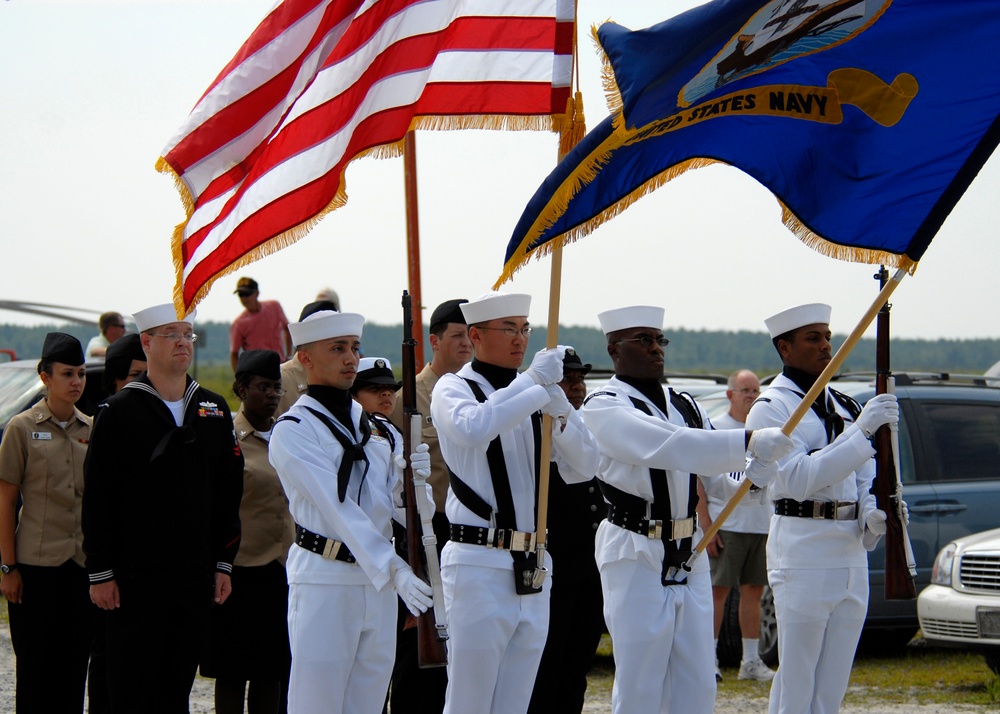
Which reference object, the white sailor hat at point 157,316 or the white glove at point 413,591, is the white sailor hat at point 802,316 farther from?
the white sailor hat at point 157,316

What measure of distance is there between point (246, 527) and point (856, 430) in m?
3.23

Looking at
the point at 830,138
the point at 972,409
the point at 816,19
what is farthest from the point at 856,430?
the point at 972,409

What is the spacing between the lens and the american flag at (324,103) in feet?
20.0

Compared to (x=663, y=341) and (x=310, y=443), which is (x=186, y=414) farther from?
(x=663, y=341)

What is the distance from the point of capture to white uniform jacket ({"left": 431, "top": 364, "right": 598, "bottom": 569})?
547 cm

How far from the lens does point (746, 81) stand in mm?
5578

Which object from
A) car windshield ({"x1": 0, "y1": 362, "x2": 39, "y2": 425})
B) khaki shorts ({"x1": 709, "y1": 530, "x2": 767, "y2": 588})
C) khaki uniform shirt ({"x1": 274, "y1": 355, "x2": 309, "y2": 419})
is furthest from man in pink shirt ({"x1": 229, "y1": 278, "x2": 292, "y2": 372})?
khaki shorts ({"x1": 709, "y1": 530, "x2": 767, "y2": 588})

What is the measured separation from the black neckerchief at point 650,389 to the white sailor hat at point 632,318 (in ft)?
0.82

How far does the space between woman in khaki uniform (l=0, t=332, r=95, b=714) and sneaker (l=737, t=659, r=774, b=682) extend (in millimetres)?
4734

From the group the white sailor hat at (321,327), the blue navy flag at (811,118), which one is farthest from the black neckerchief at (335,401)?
the blue navy flag at (811,118)

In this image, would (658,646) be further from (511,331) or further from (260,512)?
(260,512)

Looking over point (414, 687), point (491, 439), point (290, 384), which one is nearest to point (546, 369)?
point (491, 439)

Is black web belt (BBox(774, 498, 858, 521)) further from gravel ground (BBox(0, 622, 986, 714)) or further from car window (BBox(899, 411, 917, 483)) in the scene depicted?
car window (BBox(899, 411, 917, 483))

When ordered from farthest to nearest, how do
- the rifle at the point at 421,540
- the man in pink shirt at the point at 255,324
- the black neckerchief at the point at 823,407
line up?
1. the man in pink shirt at the point at 255,324
2. the black neckerchief at the point at 823,407
3. the rifle at the point at 421,540
